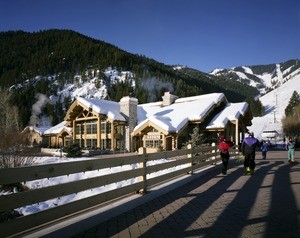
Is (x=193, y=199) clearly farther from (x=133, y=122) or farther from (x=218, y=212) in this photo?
(x=133, y=122)

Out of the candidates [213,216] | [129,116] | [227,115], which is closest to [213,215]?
[213,216]

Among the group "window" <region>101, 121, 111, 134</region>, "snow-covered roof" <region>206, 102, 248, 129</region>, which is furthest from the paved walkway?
"window" <region>101, 121, 111, 134</region>

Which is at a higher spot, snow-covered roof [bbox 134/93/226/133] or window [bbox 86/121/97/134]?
snow-covered roof [bbox 134/93/226/133]

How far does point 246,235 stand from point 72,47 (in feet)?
507

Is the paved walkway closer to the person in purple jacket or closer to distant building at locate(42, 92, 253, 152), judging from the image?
the person in purple jacket

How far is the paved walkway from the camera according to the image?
4.59 m

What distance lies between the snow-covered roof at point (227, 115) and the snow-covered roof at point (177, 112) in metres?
1.24

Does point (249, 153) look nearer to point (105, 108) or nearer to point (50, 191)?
point (50, 191)

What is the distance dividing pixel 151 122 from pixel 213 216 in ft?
70.6

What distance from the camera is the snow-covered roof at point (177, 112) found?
26422 mm

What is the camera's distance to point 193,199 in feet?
23.1

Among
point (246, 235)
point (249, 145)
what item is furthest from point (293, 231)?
point (249, 145)

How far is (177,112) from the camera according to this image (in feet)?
101

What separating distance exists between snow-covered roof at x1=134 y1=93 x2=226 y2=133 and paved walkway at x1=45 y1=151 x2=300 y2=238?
17996 millimetres
